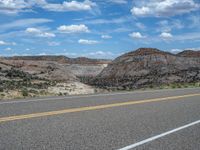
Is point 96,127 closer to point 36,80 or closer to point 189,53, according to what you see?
point 36,80

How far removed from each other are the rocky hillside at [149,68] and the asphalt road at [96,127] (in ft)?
222

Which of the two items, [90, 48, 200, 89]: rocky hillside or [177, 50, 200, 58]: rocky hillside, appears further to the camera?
[177, 50, 200, 58]: rocky hillside

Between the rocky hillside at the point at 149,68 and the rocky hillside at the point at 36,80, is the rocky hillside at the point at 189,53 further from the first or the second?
the rocky hillside at the point at 36,80

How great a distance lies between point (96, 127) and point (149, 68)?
→ 3529 inches

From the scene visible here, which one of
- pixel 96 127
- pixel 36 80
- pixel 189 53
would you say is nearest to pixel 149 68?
pixel 189 53

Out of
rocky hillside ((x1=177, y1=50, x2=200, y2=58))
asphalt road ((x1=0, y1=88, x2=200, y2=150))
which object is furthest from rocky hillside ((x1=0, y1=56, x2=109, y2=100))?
rocky hillside ((x1=177, y1=50, x2=200, y2=58))

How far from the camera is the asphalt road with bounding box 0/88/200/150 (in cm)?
902

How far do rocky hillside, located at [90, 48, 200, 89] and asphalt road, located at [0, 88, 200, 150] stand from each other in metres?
67.8

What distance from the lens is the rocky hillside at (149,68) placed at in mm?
86312

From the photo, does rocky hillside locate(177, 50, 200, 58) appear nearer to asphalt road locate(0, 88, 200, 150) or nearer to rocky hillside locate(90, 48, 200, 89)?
rocky hillside locate(90, 48, 200, 89)

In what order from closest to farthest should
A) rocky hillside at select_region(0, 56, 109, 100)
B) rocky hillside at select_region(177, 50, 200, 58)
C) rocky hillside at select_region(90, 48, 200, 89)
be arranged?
1. rocky hillside at select_region(0, 56, 109, 100)
2. rocky hillside at select_region(90, 48, 200, 89)
3. rocky hillside at select_region(177, 50, 200, 58)

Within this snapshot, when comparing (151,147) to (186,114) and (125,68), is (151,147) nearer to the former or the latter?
(186,114)

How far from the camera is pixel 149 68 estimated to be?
10012 cm

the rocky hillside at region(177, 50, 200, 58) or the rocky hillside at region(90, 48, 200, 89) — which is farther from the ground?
the rocky hillside at region(177, 50, 200, 58)
